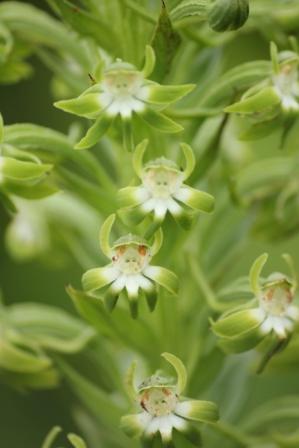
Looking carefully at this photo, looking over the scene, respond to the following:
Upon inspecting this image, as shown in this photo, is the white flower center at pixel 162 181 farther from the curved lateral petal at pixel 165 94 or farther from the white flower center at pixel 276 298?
the white flower center at pixel 276 298

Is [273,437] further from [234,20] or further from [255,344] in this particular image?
[234,20]

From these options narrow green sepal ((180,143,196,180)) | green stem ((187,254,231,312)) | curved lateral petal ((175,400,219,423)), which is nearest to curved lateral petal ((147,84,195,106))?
narrow green sepal ((180,143,196,180))

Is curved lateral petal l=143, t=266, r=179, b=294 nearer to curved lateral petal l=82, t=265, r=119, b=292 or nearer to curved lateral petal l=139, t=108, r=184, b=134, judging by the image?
curved lateral petal l=82, t=265, r=119, b=292

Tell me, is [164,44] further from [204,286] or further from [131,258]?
[204,286]

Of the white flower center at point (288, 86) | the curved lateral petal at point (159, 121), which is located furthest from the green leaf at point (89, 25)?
the white flower center at point (288, 86)

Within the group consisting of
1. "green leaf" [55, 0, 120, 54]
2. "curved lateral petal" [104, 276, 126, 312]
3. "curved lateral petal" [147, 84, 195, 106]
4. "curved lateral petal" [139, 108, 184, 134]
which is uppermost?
"green leaf" [55, 0, 120, 54]
